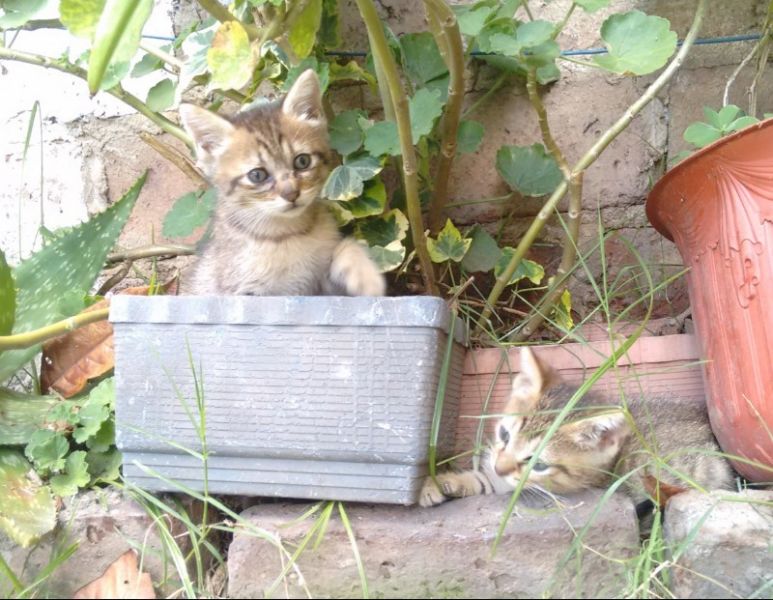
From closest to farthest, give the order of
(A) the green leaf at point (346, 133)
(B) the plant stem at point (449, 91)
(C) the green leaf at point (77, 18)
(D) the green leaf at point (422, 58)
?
(C) the green leaf at point (77, 18) < (B) the plant stem at point (449, 91) < (A) the green leaf at point (346, 133) < (D) the green leaf at point (422, 58)

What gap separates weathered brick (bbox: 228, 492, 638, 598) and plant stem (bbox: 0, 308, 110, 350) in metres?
0.64

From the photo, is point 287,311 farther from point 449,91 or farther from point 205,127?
point 449,91

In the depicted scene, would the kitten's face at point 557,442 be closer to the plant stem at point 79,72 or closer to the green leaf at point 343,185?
the green leaf at point 343,185

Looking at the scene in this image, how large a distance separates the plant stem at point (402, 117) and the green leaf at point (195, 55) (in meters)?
0.40

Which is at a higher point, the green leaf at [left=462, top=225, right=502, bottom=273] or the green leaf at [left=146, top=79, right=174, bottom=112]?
the green leaf at [left=146, top=79, right=174, bottom=112]

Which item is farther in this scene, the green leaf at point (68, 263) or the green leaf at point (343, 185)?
the green leaf at point (68, 263)

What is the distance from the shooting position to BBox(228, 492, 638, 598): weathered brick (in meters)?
1.34

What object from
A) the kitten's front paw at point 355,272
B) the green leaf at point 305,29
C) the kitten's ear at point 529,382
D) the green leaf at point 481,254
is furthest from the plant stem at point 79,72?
the kitten's ear at point 529,382

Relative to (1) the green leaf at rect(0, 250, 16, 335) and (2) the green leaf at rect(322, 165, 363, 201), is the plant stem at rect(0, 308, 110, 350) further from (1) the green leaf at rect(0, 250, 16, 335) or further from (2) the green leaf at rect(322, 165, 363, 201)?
(2) the green leaf at rect(322, 165, 363, 201)

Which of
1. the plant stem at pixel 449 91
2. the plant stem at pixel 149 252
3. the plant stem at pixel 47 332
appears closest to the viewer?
the plant stem at pixel 449 91

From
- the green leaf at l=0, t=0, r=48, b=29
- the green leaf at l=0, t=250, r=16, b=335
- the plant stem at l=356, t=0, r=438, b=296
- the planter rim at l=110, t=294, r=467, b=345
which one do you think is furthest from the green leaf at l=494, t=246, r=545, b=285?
the green leaf at l=0, t=0, r=48, b=29

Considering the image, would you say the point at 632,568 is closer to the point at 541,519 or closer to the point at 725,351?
the point at 541,519

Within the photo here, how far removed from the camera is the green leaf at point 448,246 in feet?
6.49

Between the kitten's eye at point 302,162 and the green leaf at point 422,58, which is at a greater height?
the green leaf at point 422,58
